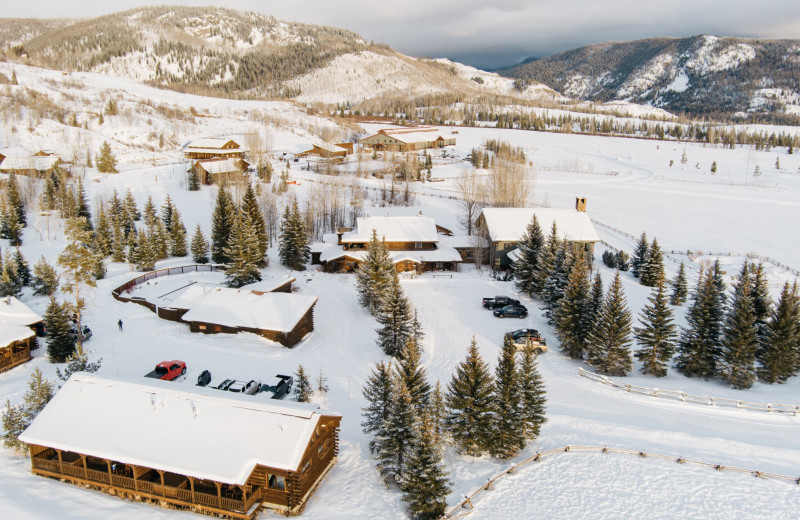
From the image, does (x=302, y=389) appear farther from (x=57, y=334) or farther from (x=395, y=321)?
(x=57, y=334)

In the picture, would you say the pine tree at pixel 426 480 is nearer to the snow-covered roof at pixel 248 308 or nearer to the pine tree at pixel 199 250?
the snow-covered roof at pixel 248 308

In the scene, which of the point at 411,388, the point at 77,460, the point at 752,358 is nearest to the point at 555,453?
the point at 411,388

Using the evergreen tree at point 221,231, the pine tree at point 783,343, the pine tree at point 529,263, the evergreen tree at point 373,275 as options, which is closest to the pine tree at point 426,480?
the evergreen tree at point 373,275

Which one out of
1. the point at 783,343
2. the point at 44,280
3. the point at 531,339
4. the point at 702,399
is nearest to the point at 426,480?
the point at 531,339

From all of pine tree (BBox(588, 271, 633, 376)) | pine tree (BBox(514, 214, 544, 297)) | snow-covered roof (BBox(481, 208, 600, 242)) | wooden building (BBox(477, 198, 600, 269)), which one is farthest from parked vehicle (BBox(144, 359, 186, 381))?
snow-covered roof (BBox(481, 208, 600, 242))

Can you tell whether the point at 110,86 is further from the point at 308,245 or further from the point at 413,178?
the point at 308,245

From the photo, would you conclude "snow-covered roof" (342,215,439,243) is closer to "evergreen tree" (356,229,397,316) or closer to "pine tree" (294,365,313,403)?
"evergreen tree" (356,229,397,316)
